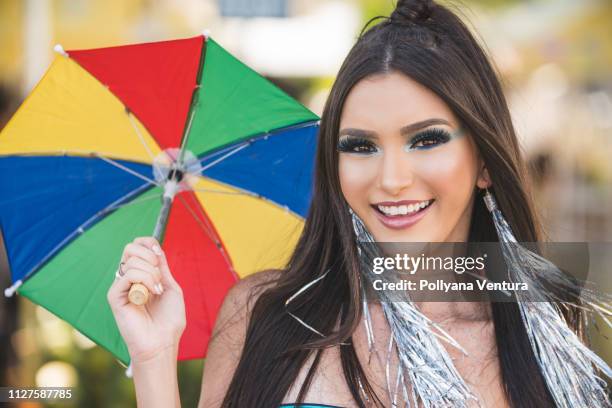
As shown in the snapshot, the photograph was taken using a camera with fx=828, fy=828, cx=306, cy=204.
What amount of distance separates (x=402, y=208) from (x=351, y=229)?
214 mm

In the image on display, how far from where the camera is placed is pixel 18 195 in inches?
85.8

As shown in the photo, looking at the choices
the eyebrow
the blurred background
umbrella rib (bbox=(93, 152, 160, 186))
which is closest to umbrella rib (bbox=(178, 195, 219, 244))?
umbrella rib (bbox=(93, 152, 160, 186))

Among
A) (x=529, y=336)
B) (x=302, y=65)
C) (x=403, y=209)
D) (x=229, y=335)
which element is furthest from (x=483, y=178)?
(x=302, y=65)

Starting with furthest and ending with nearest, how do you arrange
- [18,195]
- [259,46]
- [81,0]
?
[259,46] → [81,0] → [18,195]

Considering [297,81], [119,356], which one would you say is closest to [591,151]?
[297,81]

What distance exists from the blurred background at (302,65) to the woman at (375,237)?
4.70 feet

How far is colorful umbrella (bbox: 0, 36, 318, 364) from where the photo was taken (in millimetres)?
2113

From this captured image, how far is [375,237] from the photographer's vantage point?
1.94 m

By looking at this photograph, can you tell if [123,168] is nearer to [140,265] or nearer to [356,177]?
[140,265]

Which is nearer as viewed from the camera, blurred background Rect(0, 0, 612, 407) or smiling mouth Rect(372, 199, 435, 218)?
smiling mouth Rect(372, 199, 435, 218)

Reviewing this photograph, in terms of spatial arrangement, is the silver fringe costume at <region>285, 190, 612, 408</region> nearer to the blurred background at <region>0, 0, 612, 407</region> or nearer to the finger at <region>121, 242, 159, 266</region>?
the finger at <region>121, 242, 159, 266</region>

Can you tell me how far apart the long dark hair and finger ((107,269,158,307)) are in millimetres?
343

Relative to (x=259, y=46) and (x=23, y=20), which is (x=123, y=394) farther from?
(x=259, y=46)

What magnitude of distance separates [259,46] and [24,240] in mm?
3200
